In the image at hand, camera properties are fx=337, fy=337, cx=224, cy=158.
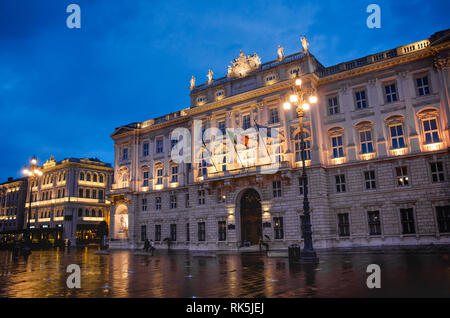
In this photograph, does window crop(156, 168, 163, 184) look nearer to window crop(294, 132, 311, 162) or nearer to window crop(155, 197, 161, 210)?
window crop(155, 197, 161, 210)

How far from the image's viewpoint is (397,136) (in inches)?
1242

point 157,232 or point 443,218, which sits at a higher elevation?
point 443,218

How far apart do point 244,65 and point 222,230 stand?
19837 mm

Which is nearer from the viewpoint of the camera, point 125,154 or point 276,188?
point 276,188

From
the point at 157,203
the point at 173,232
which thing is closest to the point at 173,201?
the point at 157,203

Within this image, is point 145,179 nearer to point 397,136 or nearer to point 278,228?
point 278,228

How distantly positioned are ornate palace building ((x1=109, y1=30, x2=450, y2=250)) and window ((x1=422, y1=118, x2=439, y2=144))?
8cm

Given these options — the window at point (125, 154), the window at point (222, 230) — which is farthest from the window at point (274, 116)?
the window at point (125, 154)

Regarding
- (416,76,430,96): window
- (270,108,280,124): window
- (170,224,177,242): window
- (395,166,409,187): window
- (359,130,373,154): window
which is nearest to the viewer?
(395,166,409,187): window

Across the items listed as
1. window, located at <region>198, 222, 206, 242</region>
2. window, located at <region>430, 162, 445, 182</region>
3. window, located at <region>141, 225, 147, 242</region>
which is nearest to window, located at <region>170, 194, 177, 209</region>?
window, located at <region>141, 225, 147, 242</region>

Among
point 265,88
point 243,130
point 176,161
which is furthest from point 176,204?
point 265,88

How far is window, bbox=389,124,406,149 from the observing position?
103 feet

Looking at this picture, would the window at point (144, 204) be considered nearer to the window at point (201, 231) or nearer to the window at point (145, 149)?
the window at point (145, 149)
